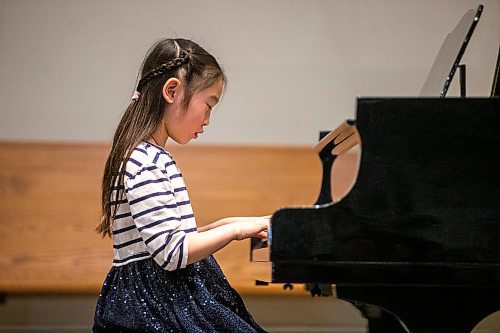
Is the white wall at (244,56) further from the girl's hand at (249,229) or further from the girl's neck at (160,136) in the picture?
the girl's hand at (249,229)

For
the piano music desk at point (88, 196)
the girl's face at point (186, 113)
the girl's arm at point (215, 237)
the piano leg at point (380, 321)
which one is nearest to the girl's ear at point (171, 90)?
the girl's face at point (186, 113)

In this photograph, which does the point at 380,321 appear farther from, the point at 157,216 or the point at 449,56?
the point at 157,216

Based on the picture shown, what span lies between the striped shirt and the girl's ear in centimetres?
12

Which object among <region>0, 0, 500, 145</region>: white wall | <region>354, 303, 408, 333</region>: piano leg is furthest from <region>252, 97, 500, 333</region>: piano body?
<region>0, 0, 500, 145</region>: white wall

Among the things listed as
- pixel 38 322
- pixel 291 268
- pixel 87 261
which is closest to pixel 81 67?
pixel 87 261

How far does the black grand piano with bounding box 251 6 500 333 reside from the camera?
1.62m

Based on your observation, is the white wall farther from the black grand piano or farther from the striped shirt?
the black grand piano

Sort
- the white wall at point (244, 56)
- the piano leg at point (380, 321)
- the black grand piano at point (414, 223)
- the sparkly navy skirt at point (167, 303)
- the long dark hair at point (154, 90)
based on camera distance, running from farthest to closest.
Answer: the white wall at point (244, 56)
the piano leg at point (380, 321)
the long dark hair at point (154, 90)
the sparkly navy skirt at point (167, 303)
the black grand piano at point (414, 223)

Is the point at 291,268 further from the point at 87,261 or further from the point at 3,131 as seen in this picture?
the point at 3,131

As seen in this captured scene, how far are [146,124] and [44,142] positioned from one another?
162 cm

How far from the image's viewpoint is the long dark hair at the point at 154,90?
1.86 metres

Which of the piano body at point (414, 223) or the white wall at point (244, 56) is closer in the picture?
the piano body at point (414, 223)

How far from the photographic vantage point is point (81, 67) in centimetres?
347

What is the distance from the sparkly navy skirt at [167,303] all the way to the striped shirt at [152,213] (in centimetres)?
5
